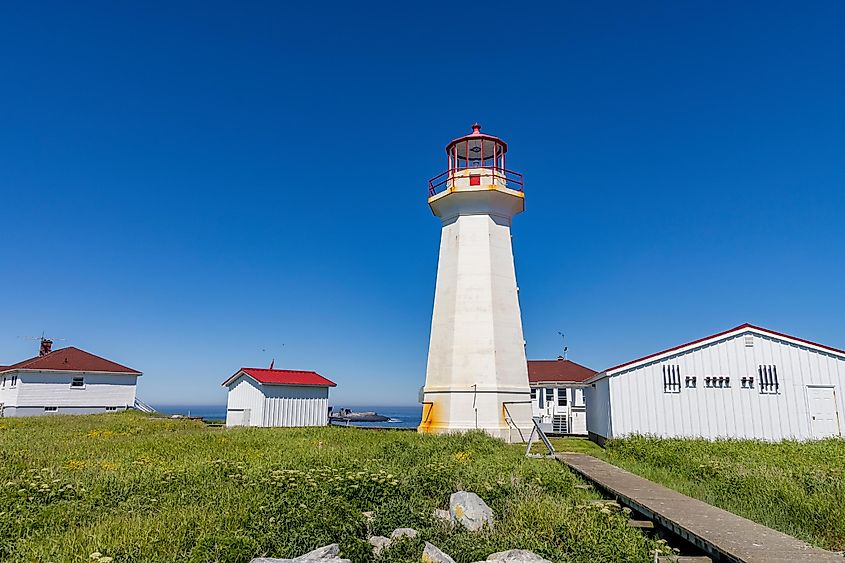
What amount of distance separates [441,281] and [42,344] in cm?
3448

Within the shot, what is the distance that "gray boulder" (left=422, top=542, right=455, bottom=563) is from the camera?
6.55 meters

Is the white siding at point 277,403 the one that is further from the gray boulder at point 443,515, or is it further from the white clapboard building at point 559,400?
the gray boulder at point 443,515

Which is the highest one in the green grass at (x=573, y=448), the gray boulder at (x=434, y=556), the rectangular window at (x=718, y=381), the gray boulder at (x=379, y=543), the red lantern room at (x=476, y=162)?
the red lantern room at (x=476, y=162)

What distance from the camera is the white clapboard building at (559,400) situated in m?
33.1

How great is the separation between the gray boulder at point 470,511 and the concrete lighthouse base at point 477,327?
1165 centimetres

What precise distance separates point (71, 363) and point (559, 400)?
105 feet

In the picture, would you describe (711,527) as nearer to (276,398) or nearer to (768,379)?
(768,379)

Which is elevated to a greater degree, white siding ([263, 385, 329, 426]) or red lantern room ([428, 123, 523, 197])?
red lantern room ([428, 123, 523, 197])

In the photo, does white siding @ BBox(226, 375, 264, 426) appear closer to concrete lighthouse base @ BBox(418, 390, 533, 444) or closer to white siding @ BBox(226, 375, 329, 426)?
white siding @ BBox(226, 375, 329, 426)

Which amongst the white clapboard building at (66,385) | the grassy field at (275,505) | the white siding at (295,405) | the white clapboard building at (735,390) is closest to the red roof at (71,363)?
the white clapboard building at (66,385)

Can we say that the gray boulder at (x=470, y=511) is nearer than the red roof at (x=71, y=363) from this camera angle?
Yes

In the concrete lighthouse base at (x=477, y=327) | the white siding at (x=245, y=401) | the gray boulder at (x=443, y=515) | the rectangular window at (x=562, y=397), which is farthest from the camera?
the rectangular window at (x=562, y=397)

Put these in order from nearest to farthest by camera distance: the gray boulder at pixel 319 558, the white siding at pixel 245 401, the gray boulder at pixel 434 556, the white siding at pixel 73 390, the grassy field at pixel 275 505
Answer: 1. the gray boulder at pixel 319 558
2. the gray boulder at pixel 434 556
3. the grassy field at pixel 275 505
4. the white siding at pixel 245 401
5. the white siding at pixel 73 390

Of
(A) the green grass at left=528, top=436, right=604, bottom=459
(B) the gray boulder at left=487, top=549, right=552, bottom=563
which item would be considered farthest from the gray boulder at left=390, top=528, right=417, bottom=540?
(A) the green grass at left=528, top=436, right=604, bottom=459
